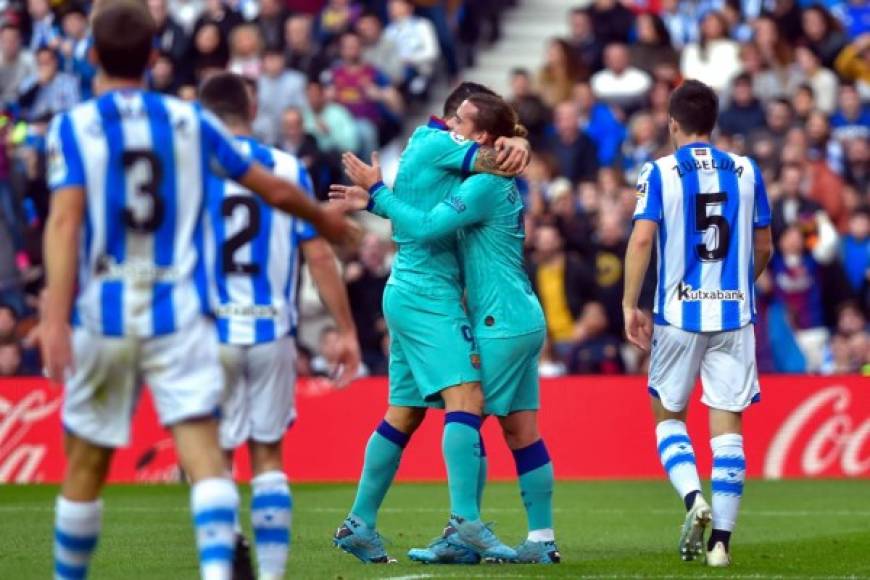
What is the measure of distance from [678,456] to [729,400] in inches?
15.5

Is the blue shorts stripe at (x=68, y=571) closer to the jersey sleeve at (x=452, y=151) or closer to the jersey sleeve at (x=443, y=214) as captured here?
the jersey sleeve at (x=443, y=214)

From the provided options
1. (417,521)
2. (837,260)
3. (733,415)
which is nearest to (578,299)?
(837,260)

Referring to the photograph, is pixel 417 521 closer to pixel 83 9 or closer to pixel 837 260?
pixel 837 260

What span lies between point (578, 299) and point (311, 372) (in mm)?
2850

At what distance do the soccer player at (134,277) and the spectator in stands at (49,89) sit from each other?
1529cm

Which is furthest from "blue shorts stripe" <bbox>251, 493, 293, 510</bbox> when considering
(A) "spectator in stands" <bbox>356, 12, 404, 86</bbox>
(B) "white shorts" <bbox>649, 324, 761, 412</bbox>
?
(A) "spectator in stands" <bbox>356, 12, 404, 86</bbox>

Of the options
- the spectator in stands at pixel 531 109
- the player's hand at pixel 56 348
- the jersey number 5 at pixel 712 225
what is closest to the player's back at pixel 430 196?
the jersey number 5 at pixel 712 225

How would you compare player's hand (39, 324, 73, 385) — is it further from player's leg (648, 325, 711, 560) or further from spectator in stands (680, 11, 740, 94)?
spectator in stands (680, 11, 740, 94)

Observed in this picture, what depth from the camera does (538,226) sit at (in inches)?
764

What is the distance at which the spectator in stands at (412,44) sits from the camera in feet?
75.4

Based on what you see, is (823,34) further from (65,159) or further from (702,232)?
(65,159)

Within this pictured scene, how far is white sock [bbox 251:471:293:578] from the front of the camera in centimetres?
741

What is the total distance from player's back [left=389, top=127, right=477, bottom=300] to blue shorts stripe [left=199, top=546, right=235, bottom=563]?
10.5 ft

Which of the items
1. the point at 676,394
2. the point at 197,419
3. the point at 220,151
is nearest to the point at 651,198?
the point at 676,394
